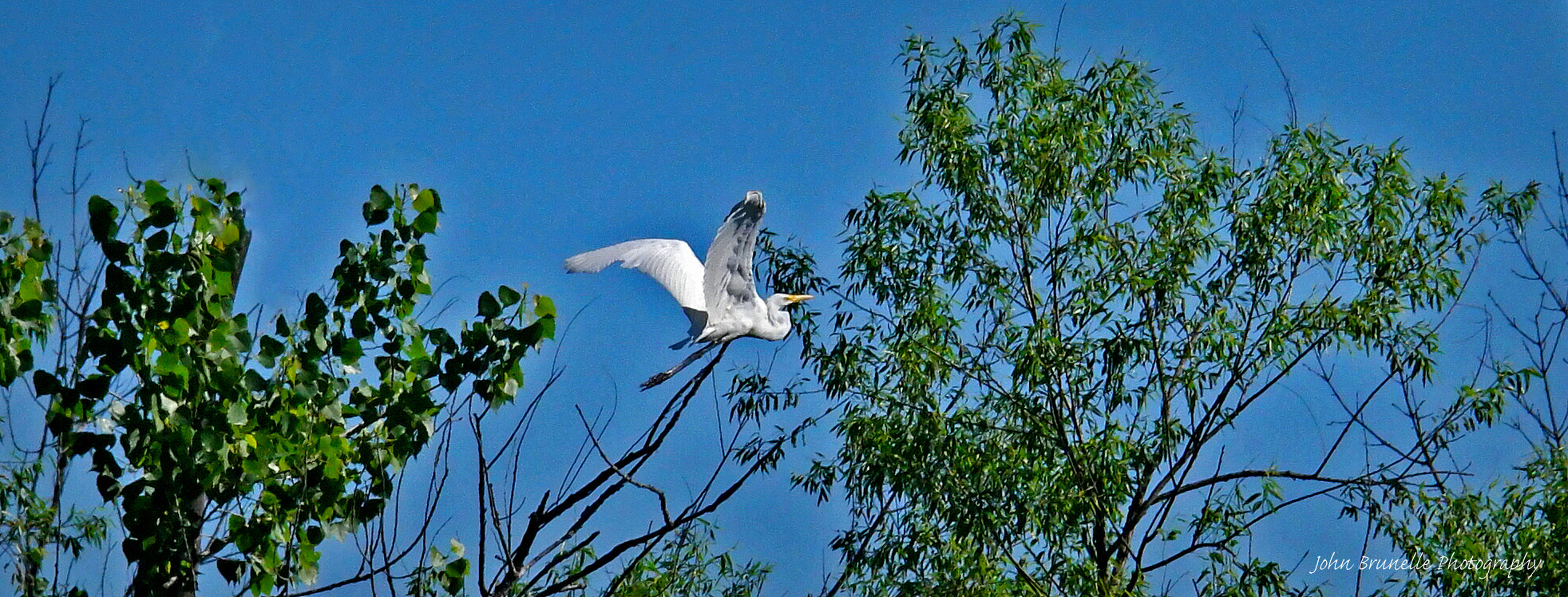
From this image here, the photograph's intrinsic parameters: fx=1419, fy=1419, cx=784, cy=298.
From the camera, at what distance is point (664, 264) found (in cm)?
618

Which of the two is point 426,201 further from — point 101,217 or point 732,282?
point 732,282

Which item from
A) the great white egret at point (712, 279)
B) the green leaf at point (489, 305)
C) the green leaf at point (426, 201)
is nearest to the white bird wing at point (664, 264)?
the great white egret at point (712, 279)

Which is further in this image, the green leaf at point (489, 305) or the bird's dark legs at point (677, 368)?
the bird's dark legs at point (677, 368)

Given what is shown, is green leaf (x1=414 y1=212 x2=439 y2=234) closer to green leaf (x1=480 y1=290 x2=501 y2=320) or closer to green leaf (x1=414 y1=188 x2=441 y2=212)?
green leaf (x1=414 y1=188 x2=441 y2=212)

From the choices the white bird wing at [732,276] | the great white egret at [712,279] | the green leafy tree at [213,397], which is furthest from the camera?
the great white egret at [712,279]

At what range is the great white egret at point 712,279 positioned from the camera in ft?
18.7

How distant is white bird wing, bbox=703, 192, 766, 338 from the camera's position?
5543 mm

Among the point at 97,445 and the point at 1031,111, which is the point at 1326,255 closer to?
the point at 1031,111

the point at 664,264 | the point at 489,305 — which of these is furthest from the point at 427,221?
the point at 664,264

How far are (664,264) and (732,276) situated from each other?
0.45 m

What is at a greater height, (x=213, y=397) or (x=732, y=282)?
(x=732, y=282)

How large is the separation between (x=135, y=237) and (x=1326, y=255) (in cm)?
588

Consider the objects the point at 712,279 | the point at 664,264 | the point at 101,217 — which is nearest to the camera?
the point at 101,217

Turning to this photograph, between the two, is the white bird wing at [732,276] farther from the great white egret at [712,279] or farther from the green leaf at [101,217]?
the green leaf at [101,217]
